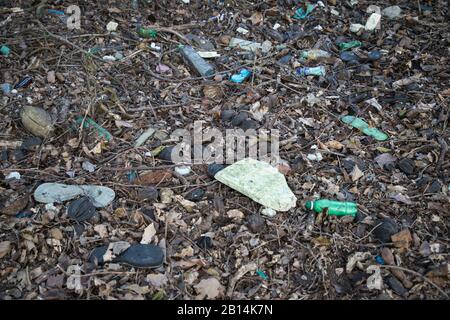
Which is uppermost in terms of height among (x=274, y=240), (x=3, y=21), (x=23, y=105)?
(x=3, y=21)

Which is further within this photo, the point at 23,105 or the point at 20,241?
the point at 23,105

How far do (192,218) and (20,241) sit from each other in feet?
3.15

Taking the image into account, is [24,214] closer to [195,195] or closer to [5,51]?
[195,195]

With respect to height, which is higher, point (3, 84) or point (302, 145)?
point (3, 84)

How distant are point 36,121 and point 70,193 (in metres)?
0.71

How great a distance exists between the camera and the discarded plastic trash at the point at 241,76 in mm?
3395

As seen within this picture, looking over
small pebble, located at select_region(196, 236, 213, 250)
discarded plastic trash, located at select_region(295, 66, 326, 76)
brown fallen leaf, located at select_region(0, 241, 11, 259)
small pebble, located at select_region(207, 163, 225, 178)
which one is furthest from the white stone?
brown fallen leaf, located at select_region(0, 241, 11, 259)

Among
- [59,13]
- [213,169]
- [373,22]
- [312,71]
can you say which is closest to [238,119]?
[213,169]

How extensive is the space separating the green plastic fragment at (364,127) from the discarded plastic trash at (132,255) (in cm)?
177

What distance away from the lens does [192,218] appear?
7.98 feet

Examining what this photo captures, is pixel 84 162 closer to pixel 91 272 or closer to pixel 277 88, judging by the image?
pixel 91 272

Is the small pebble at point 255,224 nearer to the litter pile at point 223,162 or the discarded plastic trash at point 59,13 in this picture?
the litter pile at point 223,162
